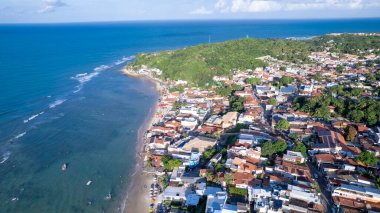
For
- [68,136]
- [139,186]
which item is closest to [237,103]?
[139,186]

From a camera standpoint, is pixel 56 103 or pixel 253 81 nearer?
pixel 56 103

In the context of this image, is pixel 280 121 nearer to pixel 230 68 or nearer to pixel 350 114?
pixel 350 114

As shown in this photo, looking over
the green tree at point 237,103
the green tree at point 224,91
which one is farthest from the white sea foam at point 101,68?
the green tree at point 237,103

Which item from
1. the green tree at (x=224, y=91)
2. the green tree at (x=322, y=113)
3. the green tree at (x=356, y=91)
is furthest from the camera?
the green tree at (x=224, y=91)

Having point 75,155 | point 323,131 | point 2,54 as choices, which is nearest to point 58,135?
point 75,155

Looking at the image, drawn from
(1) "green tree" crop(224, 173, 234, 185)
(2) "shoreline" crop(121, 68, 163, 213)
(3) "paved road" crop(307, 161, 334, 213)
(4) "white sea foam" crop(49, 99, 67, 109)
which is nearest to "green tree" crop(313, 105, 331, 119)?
(3) "paved road" crop(307, 161, 334, 213)

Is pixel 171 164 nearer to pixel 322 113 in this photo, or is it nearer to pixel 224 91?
pixel 322 113

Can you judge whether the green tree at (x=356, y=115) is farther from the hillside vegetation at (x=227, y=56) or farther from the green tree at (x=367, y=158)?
the hillside vegetation at (x=227, y=56)

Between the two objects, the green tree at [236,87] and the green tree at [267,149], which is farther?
the green tree at [236,87]
